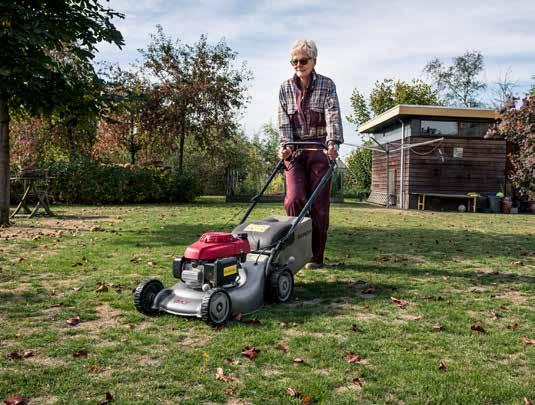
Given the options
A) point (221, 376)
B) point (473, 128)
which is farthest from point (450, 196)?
point (221, 376)

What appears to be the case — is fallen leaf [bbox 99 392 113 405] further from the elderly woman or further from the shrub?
the shrub

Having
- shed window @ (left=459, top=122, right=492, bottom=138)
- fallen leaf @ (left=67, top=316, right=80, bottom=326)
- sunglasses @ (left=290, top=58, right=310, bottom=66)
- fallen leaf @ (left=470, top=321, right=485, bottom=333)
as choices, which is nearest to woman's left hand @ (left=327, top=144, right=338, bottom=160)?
sunglasses @ (left=290, top=58, right=310, bottom=66)

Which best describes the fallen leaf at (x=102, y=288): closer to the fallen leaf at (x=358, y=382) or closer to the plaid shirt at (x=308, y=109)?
the plaid shirt at (x=308, y=109)

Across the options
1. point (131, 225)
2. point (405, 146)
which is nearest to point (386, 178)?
point (405, 146)

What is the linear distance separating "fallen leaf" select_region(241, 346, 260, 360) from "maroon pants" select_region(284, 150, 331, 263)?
267 centimetres

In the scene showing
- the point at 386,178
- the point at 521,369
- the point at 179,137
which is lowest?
the point at 521,369

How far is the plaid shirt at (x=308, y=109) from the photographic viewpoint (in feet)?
19.2

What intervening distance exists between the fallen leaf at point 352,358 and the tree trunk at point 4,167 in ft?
30.5

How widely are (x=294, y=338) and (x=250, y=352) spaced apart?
44cm

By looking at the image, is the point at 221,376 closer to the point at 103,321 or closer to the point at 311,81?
the point at 103,321

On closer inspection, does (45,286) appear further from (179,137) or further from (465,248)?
(179,137)

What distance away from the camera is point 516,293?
527 centimetres

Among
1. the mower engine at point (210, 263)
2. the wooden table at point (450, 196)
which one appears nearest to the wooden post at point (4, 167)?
the mower engine at point (210, 263)

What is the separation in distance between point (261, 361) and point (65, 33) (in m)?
8.04
